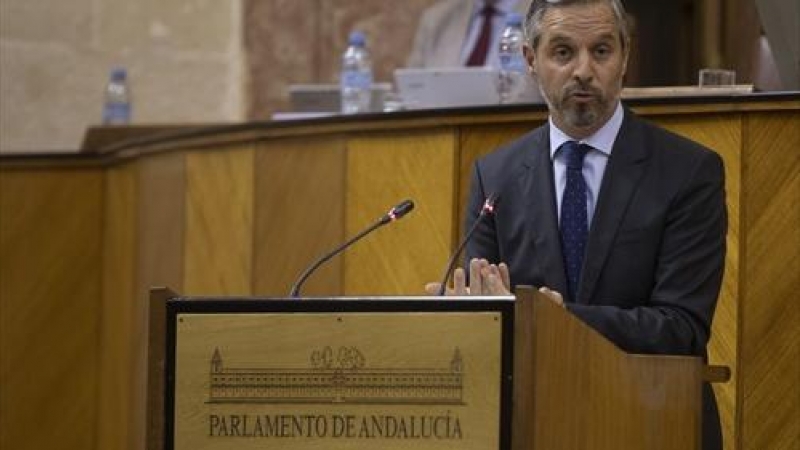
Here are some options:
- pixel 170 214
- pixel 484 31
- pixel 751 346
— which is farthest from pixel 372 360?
pixel 484 31

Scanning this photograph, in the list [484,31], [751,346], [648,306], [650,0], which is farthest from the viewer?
[650,0]

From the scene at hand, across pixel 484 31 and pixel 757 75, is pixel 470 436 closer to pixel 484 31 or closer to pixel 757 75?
pixel 757 75

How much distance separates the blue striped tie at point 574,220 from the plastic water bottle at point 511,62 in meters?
1.98

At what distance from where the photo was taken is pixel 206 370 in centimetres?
427

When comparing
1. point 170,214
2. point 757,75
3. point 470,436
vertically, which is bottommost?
point 470,436

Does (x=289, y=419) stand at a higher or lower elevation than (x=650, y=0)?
lower

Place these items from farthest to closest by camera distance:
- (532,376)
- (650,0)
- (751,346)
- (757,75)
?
(650,0) < (757,75) < (751,346) < (532,376)

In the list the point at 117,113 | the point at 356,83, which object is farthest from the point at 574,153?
the point at 117,113

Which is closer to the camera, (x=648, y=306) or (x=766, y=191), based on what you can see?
(x=648, y=306)

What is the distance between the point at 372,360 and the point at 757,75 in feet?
12.4

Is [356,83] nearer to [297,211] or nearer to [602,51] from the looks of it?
[297,211]

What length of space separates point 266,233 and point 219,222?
0.33m

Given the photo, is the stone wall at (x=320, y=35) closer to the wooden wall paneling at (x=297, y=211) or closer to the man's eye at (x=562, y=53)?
the wooden wall paneling at (x=297, y=211)

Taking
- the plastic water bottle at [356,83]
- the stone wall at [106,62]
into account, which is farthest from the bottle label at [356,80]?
the stone wall at [106,62]
